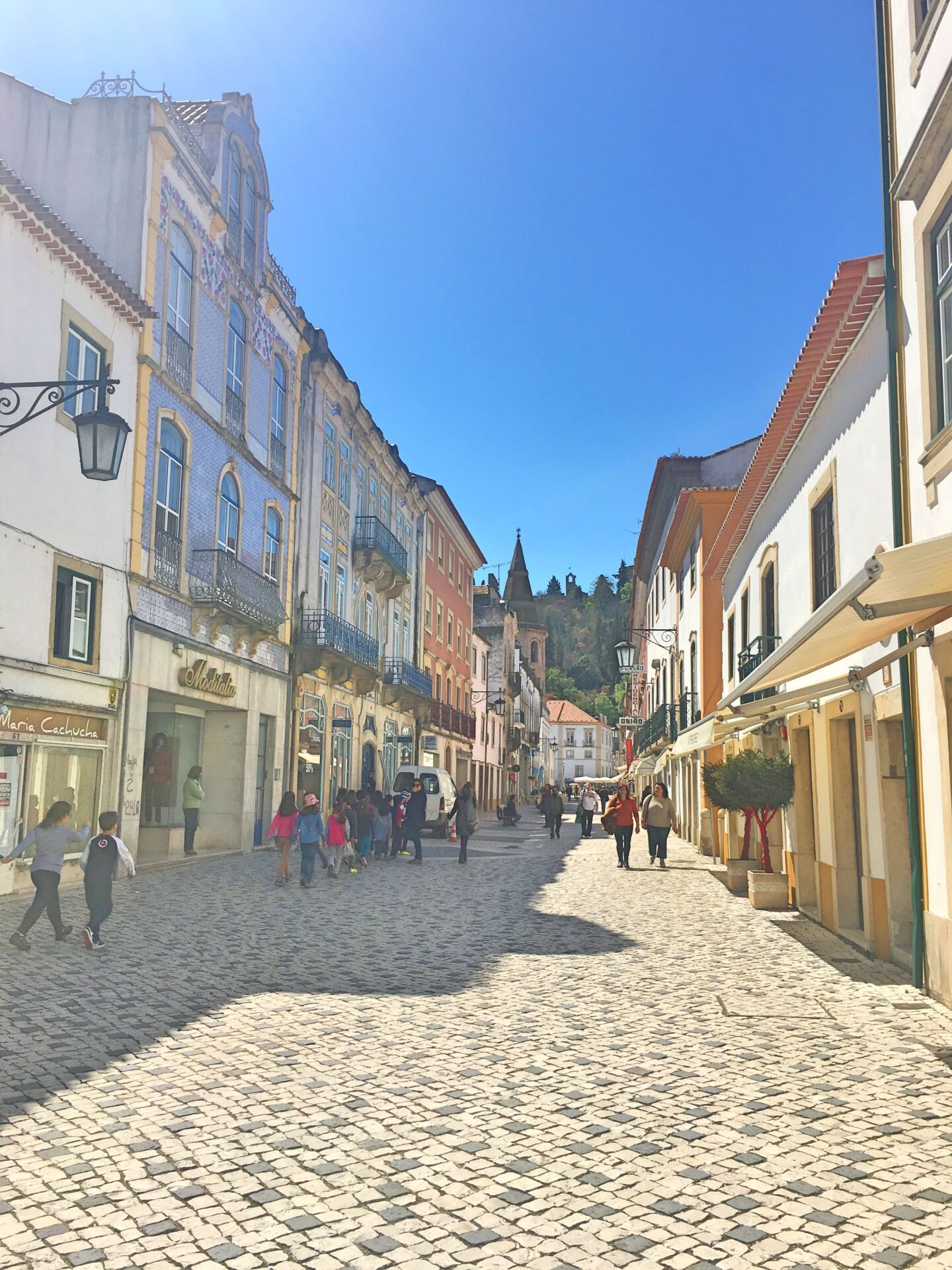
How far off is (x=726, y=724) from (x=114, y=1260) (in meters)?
14.6

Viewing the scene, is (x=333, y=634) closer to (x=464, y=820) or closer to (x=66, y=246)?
(x=464, y=820)

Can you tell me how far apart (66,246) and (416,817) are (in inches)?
487

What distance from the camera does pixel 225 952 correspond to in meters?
10.2

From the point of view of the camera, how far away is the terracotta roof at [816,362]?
10.2 m

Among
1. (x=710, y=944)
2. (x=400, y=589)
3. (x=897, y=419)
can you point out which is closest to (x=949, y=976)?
(x=710, y=944)

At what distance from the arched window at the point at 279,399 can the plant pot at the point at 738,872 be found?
15.1m

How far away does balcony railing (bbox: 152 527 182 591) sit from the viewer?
19.0 meters

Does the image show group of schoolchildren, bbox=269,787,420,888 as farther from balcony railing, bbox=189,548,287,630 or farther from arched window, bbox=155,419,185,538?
arched window, bbox=155,419,185,538

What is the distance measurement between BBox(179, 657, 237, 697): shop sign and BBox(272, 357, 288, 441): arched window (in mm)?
6755

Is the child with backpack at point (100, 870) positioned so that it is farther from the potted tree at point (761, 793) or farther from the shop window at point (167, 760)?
the shop window at point (167, 760)

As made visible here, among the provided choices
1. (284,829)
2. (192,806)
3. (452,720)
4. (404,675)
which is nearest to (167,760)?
(192,806)

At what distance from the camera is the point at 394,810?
901 inches

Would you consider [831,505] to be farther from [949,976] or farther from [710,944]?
[949,976]

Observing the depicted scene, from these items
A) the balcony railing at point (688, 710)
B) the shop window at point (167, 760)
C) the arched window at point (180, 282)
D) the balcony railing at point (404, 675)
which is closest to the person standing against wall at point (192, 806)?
the shop window at point (167, 760)
